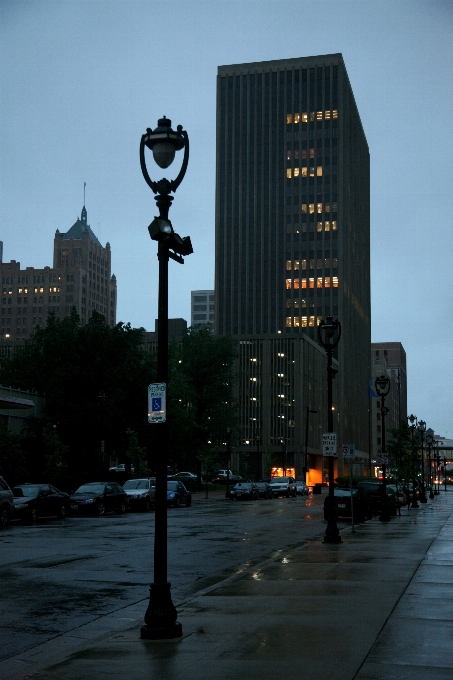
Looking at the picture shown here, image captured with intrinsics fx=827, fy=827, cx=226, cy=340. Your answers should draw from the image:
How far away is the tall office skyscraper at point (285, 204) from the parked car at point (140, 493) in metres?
102

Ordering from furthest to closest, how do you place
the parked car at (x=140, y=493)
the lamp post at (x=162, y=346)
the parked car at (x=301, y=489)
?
the parked car at (x=301, y=489)
the parked car at (x=140, y=493)
the lamp post at (x=162, y=346)

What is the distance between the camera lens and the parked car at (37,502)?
98.3ft

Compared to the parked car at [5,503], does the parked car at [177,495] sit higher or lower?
lower

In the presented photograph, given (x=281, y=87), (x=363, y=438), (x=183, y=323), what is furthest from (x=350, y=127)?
(x=363, y=438)

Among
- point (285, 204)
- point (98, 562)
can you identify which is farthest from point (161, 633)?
point (285, 204)

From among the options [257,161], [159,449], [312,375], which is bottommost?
[159,449]

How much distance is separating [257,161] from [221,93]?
14275 mm

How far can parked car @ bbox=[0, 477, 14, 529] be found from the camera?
27.3 m

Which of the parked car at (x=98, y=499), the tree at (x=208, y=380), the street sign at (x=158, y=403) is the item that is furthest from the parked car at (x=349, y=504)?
the tree at (x=208, y=380)

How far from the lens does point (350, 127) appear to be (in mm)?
153125

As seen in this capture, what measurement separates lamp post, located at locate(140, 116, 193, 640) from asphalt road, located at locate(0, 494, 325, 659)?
1.65 m

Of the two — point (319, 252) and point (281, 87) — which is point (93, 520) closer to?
point (319, 252)

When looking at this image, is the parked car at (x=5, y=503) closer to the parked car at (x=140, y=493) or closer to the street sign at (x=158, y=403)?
the parked car at (x=140, y=493)

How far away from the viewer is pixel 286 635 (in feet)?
29.8
